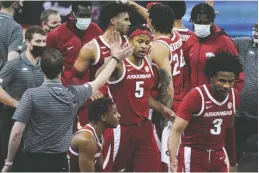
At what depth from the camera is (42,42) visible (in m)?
7.92

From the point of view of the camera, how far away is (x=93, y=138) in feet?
25.3

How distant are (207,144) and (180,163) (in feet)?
1.17

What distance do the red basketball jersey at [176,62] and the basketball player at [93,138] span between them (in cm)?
157

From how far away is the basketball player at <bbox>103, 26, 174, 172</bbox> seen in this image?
837 centimetres

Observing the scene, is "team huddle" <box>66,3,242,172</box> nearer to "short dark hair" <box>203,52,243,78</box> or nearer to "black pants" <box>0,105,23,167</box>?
"short dark hair" <box>203,52,243,78</box>

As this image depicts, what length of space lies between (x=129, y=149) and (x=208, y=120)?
1164 mm

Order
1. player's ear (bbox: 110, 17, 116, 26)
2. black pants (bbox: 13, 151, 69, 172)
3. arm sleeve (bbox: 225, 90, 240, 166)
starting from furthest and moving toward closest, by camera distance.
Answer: player's ear (bbox: 110, 17, 116, 26) < arm sleeve (bbox: 225, 90, 240, 166) < black pants (bbox: 13, 151, 69, 172)

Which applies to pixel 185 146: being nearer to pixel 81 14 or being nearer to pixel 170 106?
pixel 170 106

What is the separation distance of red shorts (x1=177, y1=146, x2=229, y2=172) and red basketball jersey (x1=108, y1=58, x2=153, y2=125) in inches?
31.1

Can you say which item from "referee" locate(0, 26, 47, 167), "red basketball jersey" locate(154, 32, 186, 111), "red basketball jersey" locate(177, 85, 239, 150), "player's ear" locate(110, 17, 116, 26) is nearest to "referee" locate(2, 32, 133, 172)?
"referee" locate(0, 26, 47, 167)

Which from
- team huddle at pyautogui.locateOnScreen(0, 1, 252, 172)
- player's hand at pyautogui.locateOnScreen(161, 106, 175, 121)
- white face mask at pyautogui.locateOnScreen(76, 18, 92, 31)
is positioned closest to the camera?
team huddle at pyautogui.locateOnScreen(0, 1, 252, 172)

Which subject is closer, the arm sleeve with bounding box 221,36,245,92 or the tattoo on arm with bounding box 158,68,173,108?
the tattoo on arm with bounding box 158,68,173,108

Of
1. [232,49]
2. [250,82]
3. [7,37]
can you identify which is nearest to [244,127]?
[250,82]

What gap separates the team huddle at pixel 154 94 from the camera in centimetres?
761
